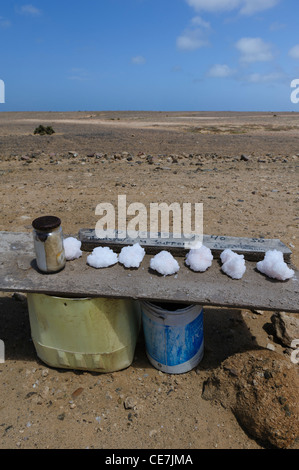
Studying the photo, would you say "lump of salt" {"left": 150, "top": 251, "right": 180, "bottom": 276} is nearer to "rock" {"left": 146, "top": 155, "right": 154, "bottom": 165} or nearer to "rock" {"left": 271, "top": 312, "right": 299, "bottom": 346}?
"rock" {"left": 271, "top": 312, "right": 299, "bottom": 346}

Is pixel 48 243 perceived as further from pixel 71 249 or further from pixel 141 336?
pixel 141 336

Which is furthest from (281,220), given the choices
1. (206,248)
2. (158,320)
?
(158,320)

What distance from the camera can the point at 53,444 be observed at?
189 cm

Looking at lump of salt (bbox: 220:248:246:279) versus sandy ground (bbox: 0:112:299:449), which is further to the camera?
lump of salt (bbox: 220:248:246:279)

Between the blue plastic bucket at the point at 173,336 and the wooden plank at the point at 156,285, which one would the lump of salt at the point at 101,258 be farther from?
the blue plastic bucket at the point at 173,336

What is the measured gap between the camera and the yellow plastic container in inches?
80.0

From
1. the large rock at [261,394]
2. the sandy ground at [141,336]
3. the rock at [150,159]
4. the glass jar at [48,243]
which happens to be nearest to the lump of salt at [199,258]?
the large rock at [261,394]

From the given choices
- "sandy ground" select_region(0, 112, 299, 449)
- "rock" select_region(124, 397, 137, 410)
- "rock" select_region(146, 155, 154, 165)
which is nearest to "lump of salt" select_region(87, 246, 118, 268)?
"sandy ground" select_region(0, 112, 299, 449)

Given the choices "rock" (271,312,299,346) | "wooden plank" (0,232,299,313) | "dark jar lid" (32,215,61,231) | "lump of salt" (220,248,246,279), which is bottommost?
"rock" (271,312,299,346)

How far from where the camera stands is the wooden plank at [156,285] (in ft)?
6.42

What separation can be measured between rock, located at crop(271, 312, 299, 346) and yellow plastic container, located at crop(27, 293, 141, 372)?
3.71 ft

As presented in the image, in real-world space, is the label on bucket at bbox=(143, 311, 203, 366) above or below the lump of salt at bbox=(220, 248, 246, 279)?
below

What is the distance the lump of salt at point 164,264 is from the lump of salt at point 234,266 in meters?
0.31
